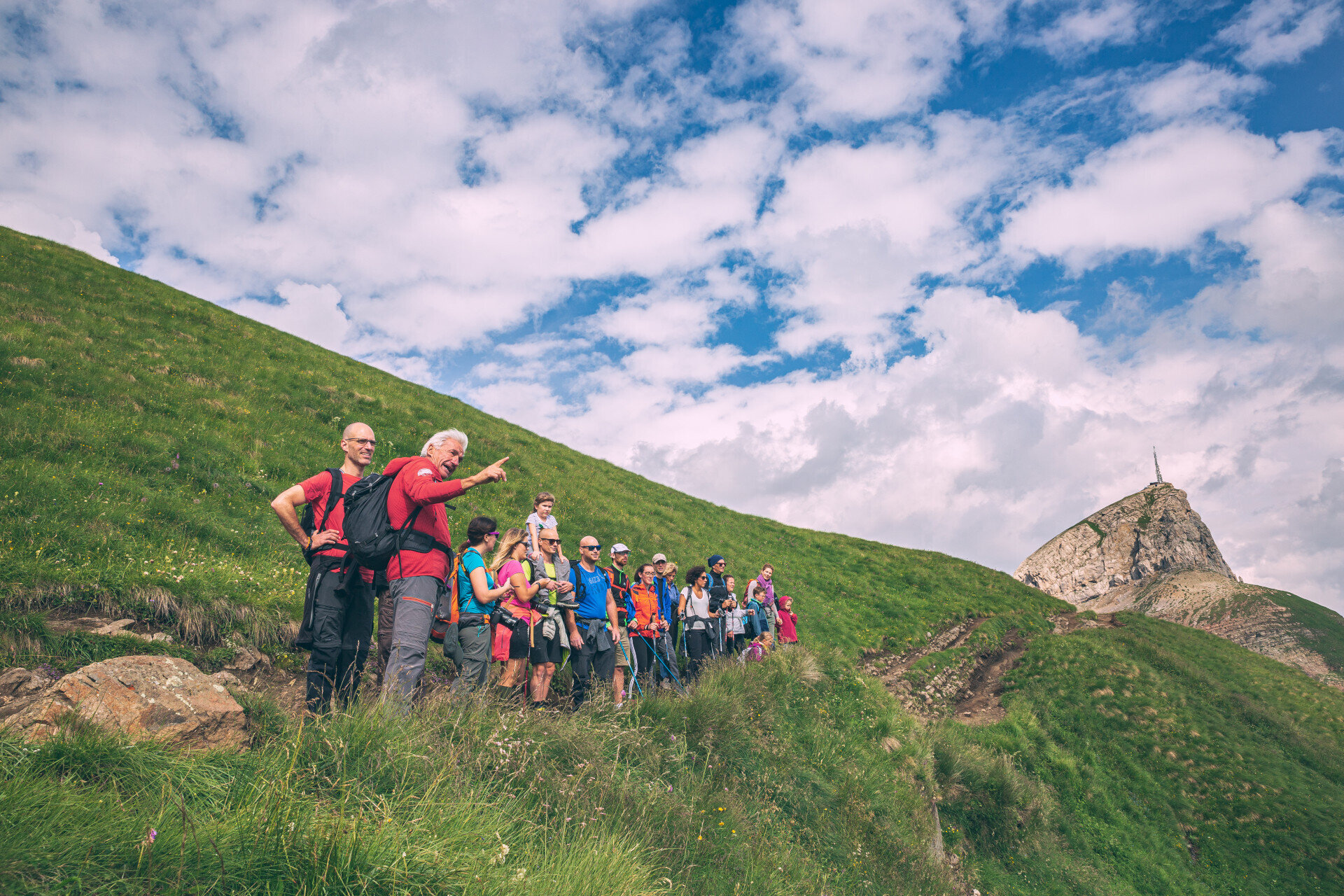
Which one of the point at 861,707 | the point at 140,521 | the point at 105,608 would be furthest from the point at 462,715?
the point at 861,707

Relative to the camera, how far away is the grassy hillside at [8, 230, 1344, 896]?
315cm

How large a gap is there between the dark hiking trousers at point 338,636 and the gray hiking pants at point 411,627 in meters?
0.25

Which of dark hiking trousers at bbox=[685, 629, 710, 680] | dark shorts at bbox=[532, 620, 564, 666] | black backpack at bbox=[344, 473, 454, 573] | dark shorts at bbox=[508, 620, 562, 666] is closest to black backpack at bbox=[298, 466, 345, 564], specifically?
black backpack at bbox=[344, 473, 454, 573]

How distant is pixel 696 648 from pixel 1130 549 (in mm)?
92791

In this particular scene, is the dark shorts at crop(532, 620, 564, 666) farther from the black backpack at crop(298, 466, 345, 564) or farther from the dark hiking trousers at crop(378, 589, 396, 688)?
the black backpack at crop(298, 466, 345, 564)

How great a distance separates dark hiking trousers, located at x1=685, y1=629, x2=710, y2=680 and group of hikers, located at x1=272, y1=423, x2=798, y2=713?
0.03 m

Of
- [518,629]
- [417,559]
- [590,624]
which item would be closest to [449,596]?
[417,559]

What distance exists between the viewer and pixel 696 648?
11688 millimetres

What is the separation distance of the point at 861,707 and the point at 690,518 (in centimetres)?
1269

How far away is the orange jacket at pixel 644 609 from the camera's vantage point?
10.3m

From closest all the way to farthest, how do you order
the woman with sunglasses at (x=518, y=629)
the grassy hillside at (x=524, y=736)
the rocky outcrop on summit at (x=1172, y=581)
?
the grassy hillside at (x=524, y=736) < the woman with sunglasses at (x=518, y=629) < the rocky outcrop on summit at (x=1172, y=581)

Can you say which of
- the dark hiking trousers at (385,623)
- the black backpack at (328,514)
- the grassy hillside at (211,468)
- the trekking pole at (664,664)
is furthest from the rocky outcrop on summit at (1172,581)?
the black backpack at (328,514)

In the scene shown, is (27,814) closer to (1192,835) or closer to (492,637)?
(492,637)

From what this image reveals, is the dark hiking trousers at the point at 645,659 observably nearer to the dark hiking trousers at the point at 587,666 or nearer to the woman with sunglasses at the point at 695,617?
the woman with sunglasses at the point at 695,617
